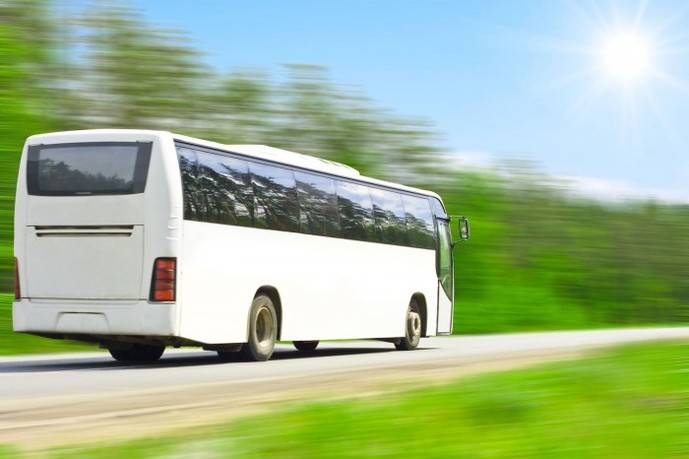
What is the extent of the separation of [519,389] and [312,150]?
1359 inches

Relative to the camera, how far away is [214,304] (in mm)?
17000

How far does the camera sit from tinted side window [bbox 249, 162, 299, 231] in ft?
59.6

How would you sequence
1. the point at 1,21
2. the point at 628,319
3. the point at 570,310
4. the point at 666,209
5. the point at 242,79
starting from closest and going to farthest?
the point at 1,21 < the point at 242,79 < the point at 570,310 < the point at 628,319 < the point at 666,209

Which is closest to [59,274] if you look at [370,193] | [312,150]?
[370,193]

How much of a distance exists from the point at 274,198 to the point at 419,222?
22.4ft

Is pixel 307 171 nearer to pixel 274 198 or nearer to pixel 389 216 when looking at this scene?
pixel 274 198

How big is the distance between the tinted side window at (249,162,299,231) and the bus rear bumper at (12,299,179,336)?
2744mm

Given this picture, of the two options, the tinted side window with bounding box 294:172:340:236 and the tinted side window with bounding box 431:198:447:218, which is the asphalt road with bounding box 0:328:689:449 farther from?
the tinted side window with bounding box 431:198:447:218

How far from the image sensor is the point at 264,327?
1880 centimetres

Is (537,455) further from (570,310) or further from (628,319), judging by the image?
(628,319)

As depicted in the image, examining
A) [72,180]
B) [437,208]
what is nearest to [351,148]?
[437,208]

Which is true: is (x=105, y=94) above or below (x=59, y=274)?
above

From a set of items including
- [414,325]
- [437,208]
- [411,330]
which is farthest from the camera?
[437,208]

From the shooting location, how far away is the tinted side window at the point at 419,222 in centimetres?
2442
